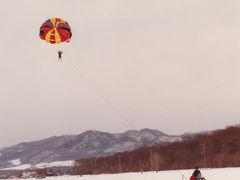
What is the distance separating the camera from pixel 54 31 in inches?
1825

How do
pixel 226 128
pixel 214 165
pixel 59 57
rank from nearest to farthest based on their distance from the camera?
pixel 59 57 < pixel 214 165 < pixel 226 128

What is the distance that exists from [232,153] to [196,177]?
14194cm

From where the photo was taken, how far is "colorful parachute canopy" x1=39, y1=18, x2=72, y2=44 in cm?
4625

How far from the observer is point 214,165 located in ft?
492

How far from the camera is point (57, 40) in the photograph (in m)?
46.6

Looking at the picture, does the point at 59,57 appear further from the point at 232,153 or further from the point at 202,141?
the point at 202,141

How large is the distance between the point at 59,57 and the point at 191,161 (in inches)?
5967

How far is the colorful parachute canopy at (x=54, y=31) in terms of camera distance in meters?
46.2

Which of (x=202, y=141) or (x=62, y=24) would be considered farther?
(x=202, y=141)

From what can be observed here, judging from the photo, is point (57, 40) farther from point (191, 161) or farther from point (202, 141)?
point (202, 141)

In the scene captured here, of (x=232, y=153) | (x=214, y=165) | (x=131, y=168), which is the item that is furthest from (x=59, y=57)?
(x=131, y=168)

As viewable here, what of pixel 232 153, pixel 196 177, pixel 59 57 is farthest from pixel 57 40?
pixel 232 153

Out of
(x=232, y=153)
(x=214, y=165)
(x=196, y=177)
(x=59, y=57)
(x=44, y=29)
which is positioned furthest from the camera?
(x=232, y=153)

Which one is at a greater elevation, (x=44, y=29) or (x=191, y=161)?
(x=44, y=29)
